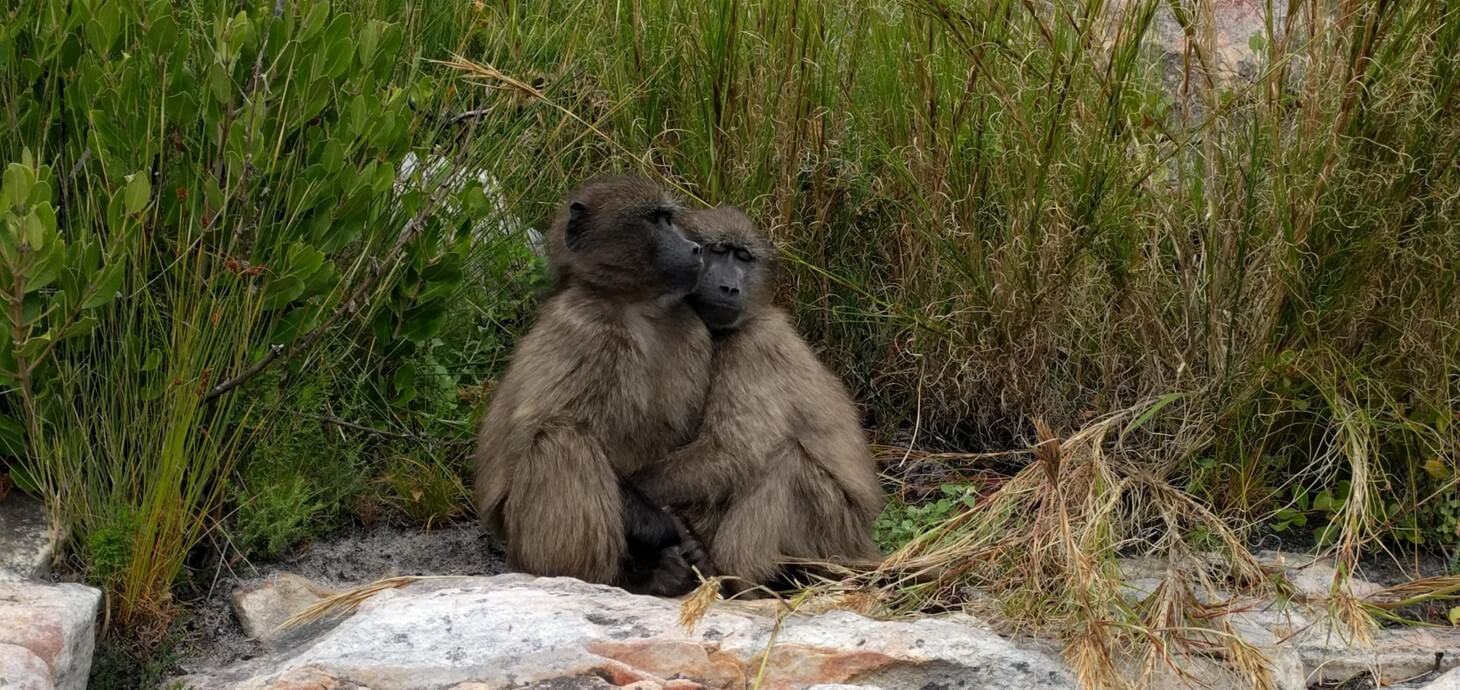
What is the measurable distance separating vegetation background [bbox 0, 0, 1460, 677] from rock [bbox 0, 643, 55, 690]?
46cm

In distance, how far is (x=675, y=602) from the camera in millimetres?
3752

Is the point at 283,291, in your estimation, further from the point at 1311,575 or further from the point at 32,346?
the point at 1311,575

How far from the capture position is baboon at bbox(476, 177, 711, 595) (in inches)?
153

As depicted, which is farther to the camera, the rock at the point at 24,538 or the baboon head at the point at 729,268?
the baboon head at the point at 729,268

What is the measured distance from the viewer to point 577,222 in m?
4.31

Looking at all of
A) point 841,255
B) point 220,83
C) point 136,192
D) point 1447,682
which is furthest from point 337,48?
point 1447,682

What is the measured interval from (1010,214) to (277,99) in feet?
6.58

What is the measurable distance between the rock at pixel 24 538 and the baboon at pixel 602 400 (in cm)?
104

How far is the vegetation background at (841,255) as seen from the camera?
3641 mm

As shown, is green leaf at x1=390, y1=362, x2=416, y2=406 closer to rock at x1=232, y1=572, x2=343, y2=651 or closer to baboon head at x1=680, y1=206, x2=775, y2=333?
rock at x1=232, y1=572, x2=343, y2=651

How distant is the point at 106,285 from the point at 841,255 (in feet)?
7.78

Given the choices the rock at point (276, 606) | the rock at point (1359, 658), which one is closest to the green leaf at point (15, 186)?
the rock at point (276, 606)

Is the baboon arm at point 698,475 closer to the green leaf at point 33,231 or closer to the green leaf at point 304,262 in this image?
the green leaf at point 304,262

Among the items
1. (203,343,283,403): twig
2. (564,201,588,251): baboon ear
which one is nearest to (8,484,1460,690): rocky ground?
(203,343,283,403): twig
